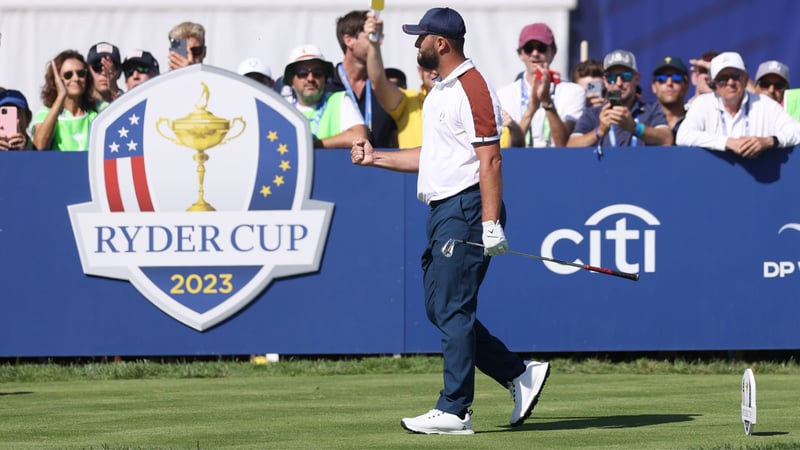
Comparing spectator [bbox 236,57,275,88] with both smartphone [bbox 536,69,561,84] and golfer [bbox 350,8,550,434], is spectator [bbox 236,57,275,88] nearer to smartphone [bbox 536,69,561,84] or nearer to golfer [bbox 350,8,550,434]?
smartphone [bbox 536,69,561,84]

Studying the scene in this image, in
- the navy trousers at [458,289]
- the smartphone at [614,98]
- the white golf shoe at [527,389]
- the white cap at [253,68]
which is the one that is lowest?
the white golf shoe at [527,389]

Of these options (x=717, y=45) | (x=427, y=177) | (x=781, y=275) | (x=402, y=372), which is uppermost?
(x=717, y=45)

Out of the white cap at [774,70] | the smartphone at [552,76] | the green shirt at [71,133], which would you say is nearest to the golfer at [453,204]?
the smartphone at [552,76]

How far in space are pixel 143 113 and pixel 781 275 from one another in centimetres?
482

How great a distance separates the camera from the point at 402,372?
1119cm

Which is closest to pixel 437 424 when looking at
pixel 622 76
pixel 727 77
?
pixel 727 77

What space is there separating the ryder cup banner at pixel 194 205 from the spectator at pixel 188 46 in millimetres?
675

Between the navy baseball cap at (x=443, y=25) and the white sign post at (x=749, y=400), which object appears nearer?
the white sign post at (x=749, y=400)

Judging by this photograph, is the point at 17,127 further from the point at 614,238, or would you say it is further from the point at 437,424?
the point at 437,424

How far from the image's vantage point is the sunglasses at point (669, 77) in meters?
12.3

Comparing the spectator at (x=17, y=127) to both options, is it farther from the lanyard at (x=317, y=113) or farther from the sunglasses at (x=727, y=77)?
the sunglasses at (x=727, y=77)

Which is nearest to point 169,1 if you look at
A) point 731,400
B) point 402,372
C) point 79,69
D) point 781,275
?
point 79,69

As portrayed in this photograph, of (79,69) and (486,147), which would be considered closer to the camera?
(486,147)

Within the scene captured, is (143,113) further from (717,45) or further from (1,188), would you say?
(717,45)
